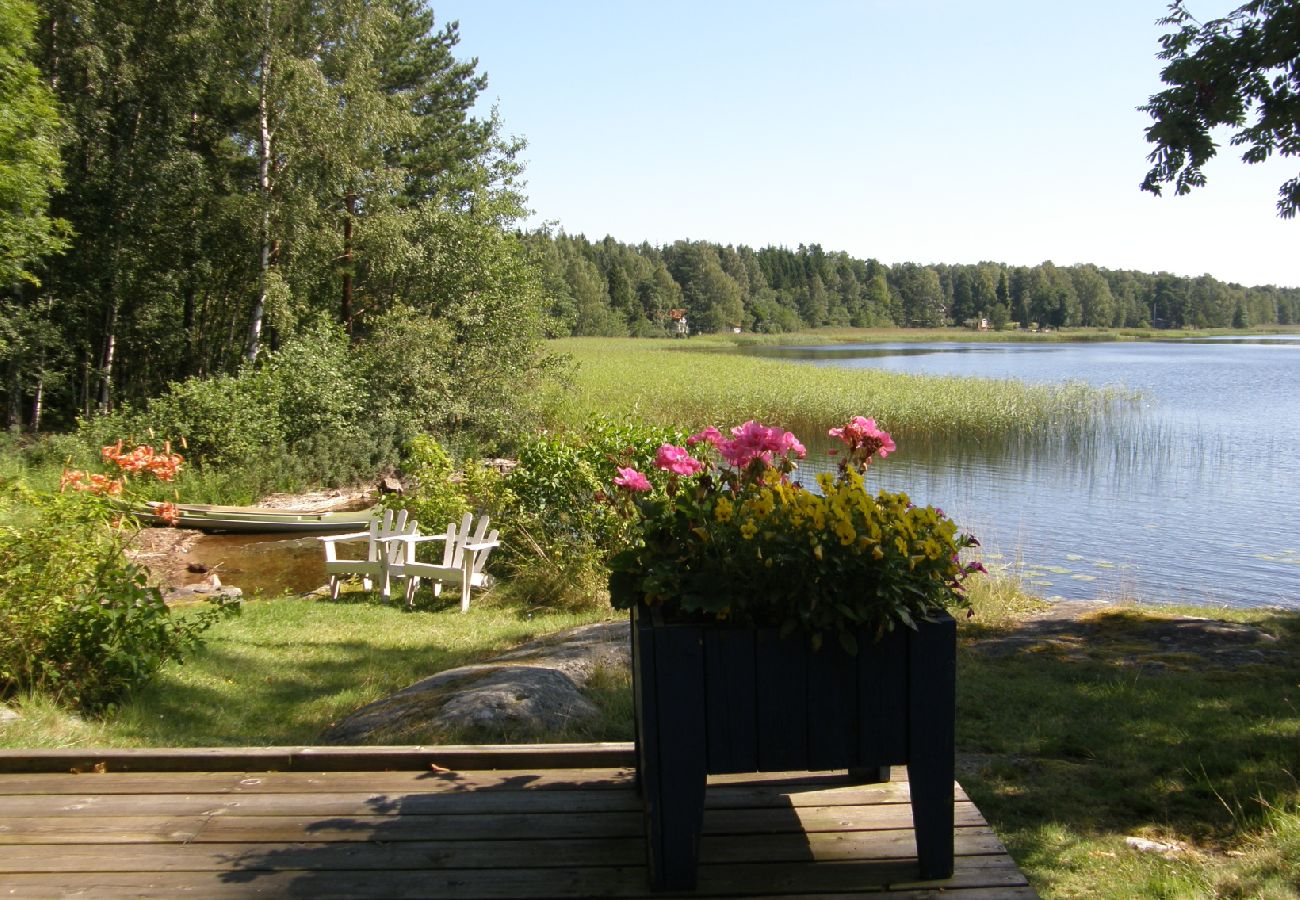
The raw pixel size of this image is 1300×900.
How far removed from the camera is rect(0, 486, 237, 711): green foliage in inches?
198

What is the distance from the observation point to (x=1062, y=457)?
65.2ft

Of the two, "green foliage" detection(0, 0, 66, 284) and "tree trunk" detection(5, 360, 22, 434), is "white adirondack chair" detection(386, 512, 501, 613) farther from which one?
"tree trunk" detection(5, 360, 22, 434)

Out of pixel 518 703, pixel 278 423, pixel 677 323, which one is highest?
pixel 677 323

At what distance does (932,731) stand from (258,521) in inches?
509

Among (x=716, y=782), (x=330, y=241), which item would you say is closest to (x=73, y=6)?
(x=330, y=241)

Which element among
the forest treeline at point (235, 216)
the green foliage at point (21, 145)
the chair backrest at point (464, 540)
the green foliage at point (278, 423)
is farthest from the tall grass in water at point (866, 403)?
the green foliage at point (21, 145)

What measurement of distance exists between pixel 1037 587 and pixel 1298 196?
479 centimetres

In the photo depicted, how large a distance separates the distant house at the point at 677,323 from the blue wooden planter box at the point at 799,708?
103 meters

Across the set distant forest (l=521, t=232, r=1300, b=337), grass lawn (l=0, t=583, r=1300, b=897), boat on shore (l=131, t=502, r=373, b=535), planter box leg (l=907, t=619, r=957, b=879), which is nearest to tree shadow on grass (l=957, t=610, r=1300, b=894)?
grass lawn (l=0, t=583, r=1300, b=897)

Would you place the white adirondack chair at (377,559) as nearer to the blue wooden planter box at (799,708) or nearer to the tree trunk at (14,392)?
→ the blue wooden planter box at (799,708)

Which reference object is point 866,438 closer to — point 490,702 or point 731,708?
point 731,708

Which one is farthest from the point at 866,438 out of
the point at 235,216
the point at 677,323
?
the point at 677,323

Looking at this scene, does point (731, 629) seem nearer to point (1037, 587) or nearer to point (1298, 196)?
point (1298, 196)

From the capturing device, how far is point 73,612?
205 inches
